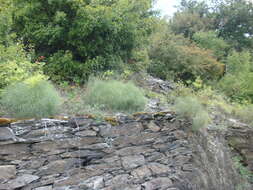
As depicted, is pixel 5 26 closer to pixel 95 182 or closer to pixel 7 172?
pixel 7 172

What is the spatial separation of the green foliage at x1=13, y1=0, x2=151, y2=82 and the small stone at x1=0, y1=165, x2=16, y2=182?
2.36 m

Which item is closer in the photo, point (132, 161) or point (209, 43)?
point (132, 161)

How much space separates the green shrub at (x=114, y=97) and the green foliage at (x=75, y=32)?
107 centimetres

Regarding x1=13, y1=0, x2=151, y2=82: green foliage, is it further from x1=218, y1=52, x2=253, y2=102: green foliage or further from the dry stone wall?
x1=218, y1=52, x2=253, y2=102: green foliage

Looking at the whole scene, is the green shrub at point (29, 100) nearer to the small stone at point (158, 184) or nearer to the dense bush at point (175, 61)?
the small stone at point (158, 184)

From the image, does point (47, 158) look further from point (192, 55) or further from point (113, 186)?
point (192, 55)

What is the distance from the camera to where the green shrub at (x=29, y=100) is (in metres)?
2.91

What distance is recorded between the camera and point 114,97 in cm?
385

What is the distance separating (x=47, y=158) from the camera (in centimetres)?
280

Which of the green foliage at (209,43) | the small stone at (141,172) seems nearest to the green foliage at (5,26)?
the small stone at (141,172)

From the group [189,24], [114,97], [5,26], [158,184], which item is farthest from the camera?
[189,24]

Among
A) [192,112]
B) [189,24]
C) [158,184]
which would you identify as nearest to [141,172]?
[158,184]

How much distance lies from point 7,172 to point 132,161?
5.37 feet

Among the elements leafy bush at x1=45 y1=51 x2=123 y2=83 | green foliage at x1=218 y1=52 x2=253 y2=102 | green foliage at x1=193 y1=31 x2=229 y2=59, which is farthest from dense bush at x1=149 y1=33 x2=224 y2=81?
green foliage at x1=193 y1=31 x2=229 y2=59
